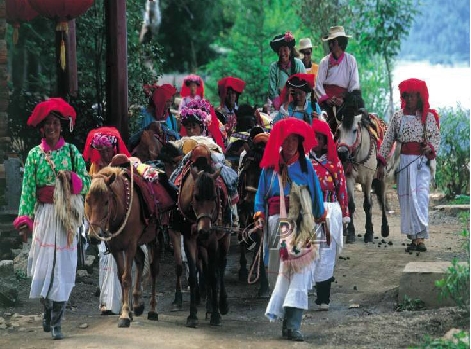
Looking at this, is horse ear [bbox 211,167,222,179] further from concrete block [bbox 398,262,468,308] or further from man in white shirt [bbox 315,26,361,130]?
man in white shirt [bbox 315,26,361,130]

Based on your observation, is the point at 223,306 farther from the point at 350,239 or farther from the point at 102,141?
the point at 350,239

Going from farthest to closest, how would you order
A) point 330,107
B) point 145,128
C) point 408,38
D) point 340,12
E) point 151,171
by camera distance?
point 340,12 < point 408,38 < point 330,107 < point 145,128 < point 151,171

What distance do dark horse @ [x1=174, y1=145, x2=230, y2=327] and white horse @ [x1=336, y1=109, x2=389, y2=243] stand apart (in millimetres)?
4714

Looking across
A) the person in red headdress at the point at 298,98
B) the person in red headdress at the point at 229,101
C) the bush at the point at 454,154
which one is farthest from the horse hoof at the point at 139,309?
the bush at the point at 454,154

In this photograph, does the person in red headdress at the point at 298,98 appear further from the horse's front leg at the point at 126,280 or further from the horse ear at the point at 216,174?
the horse's front leg at the point at 126,280

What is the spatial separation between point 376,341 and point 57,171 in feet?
11.4

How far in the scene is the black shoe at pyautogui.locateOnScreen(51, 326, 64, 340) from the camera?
12.0 m

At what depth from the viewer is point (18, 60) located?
28938mm

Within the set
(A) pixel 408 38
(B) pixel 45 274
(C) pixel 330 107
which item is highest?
(A) pixel 408 38

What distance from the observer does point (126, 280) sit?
41.1 ft

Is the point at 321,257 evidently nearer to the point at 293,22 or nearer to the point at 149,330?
the point at 149,330

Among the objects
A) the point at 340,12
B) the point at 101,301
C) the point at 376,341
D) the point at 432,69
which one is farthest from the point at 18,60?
the point at 376,341

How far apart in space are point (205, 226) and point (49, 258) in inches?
62.0

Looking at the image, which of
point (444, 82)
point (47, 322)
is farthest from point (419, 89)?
point (47, 322)
